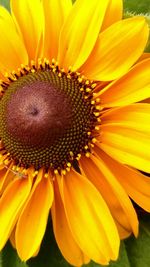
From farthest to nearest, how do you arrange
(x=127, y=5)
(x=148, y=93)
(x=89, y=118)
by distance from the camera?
1. (x=127, y=5)
2. (x=89, y=118)
3. (x=148, y=93)

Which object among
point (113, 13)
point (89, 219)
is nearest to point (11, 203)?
point (89, 219)

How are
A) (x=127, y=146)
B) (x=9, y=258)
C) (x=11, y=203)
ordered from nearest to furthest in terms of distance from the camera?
(x=127, y=146)
(x=11, y=203)
(x=9, y=258)

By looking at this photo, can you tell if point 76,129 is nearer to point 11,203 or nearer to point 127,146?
point 127,146

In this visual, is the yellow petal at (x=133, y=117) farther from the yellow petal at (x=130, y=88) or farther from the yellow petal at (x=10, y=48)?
the yellow petal at (x=10, y=48)

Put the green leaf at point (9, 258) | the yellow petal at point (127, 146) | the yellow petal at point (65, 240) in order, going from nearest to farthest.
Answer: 1. the yellow petal at point (127, 146)
2. the yellow petal at point (65, 240)
3. the green leaf at point (9, 258)

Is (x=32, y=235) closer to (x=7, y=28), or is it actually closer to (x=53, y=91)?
(x=53, y=91)

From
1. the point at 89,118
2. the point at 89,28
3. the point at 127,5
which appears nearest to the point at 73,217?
the point at 89,118

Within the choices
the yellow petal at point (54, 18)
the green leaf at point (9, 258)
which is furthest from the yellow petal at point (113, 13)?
the green leaf at point (9, 258)
